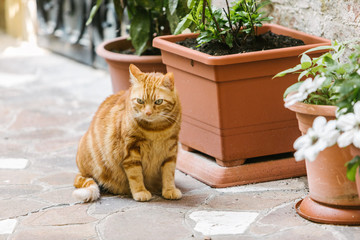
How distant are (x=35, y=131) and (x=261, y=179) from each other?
1.66 meters

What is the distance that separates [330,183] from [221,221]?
18.4 inches

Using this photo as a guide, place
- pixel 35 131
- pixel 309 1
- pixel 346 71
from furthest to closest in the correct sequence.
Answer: pixel 35 131 < pixel 309 1 < pixel 346 71

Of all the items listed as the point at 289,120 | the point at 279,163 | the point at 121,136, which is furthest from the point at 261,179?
the point at 121,136

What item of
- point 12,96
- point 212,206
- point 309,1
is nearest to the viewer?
point 212,206

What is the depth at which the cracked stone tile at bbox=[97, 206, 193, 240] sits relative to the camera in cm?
240

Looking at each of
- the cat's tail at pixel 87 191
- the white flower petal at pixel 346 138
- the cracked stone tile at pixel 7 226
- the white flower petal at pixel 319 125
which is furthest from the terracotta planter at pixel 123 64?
the white flower petal at pixel 346 138

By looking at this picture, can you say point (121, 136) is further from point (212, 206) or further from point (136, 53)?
point (136, 53)

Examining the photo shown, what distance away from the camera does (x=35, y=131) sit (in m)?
3.96

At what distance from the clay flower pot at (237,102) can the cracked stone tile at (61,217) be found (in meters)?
0.65

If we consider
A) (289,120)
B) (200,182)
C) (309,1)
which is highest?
(309,1)

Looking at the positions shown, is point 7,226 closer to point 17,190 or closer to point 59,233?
point 59,233

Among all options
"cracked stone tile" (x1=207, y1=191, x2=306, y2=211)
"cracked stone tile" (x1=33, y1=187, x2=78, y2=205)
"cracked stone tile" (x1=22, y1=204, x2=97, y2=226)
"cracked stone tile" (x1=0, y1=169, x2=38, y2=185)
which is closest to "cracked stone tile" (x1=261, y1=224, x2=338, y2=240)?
"cracked stone tile" (x1=207, y1=191, x2=306, y2=211)

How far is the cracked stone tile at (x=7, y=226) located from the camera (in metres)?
2.48

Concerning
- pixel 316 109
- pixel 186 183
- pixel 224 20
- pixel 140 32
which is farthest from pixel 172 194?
pixel 140 32
